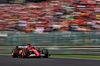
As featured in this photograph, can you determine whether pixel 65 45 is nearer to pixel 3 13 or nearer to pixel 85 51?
pixel 85 51

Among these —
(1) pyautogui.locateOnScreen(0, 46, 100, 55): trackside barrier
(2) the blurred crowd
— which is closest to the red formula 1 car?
(1) pyautogui.locateOnScreen(0, 46, 100, 55): trackside barrier

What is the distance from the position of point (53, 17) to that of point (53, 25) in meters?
1.39

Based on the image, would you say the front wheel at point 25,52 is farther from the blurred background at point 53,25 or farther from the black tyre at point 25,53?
the blurred background at point 53,25

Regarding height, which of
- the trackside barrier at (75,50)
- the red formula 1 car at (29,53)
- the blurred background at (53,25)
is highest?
the blurred background at (53,25)

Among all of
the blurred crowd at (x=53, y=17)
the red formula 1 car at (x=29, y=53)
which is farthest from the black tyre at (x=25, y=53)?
the blurred crowd at (x=53, y=17)

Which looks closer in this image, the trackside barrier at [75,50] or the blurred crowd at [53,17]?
the trackside barrier at [75,50]

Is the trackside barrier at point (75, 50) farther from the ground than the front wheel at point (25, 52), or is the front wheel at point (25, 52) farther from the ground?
the front wheel at point (25, 52)

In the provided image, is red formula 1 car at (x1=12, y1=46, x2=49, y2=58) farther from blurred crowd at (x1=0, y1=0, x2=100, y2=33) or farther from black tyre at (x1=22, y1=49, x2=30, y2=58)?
blurred crowd at (x1=0, y1=0, x2=100, y2=33)

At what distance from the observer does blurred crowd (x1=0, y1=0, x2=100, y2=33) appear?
14323 mm

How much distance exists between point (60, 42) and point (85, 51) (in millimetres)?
1350

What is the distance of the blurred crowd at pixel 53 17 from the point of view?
47.0 feet

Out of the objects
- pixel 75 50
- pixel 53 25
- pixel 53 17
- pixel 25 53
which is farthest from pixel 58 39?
pixel 53 17

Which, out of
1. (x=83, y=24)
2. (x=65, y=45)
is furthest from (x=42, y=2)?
(x=65, y=45)

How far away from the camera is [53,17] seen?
52.7 ft
